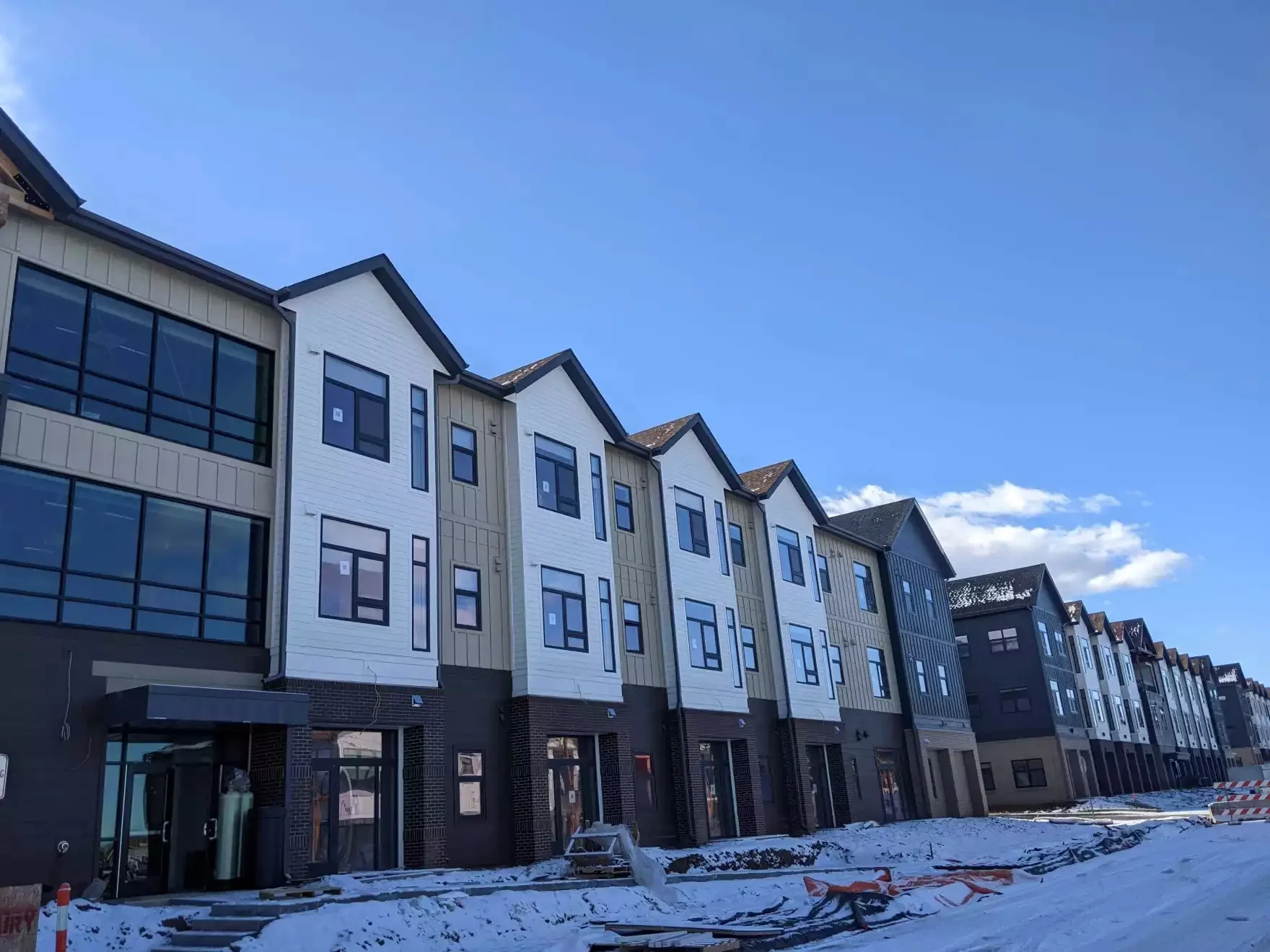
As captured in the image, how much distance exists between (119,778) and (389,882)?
14.5 ft

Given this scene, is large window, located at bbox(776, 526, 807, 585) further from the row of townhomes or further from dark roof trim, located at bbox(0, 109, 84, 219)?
dark roof trim, located at bbox(0, 109, 84, 219)

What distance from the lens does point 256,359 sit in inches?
747

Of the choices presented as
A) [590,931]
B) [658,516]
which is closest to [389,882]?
[590,931]

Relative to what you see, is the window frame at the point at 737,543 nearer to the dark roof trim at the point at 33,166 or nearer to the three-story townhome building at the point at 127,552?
the three-story townhome building at the point at 127,552

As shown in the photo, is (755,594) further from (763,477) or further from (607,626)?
(607,626)

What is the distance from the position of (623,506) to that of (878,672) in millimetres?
15531

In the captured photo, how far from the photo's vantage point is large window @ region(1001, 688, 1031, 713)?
172ft

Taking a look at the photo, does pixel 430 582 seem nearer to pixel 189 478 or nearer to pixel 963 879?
pixel 189 478

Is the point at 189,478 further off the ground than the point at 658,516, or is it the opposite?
the point at 658,516

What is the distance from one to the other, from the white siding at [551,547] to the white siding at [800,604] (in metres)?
8.14

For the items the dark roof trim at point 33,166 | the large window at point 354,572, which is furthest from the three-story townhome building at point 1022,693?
the dark roof trim at point 33,166

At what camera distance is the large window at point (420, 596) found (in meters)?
19.8

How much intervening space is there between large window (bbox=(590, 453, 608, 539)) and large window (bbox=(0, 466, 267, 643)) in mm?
9124

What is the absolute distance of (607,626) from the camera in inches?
966
